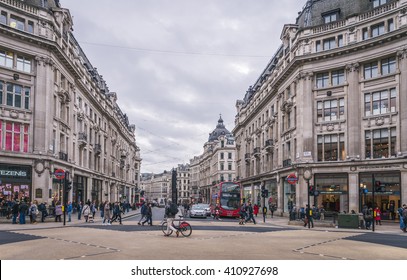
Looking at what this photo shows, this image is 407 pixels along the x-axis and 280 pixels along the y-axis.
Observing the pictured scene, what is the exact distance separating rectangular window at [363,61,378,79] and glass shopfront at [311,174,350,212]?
30.3ft

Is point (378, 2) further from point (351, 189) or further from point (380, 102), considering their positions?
point (351, 189)

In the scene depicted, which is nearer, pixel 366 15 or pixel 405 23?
pixel 405 23

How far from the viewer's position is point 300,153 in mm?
43938

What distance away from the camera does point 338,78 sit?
Answer: 140 ft

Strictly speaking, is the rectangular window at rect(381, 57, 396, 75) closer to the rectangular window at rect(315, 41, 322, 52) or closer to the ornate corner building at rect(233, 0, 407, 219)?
the ornate corner building at rect(233, 0, 407, 219)

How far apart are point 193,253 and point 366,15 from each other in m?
32.6

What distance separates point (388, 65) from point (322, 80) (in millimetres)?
6620

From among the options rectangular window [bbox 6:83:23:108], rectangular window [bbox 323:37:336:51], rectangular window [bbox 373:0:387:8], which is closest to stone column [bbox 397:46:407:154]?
rectangular window [bbox 373:0:387:8]

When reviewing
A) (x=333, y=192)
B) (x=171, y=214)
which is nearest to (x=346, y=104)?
(x=333, y=192)

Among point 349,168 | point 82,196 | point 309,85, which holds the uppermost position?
point 309,85

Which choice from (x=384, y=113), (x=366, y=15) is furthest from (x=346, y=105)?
(x=366, y=15)

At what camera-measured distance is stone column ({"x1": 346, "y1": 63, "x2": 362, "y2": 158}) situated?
132ft

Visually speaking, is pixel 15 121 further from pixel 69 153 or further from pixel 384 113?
pixel 384 113

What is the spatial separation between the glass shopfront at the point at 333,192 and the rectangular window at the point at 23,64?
90.3 feet
